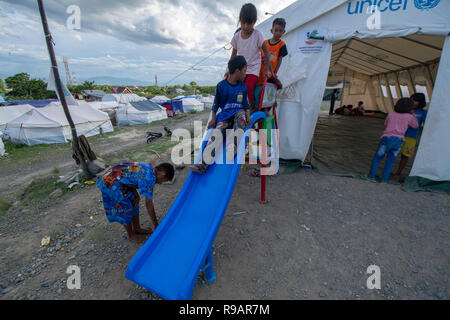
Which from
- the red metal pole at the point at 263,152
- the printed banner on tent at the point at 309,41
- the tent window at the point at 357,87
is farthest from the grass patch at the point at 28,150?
the tent window at the point at 357,87

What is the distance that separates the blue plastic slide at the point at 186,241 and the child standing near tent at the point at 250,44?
1274mm

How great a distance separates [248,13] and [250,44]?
0.42m

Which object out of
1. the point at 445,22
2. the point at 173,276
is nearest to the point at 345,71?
the point at 445,22

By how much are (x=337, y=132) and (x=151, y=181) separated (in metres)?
8.50

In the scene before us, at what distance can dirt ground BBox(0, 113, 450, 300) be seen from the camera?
2.21 meters

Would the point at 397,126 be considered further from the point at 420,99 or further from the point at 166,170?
the point at 166,170

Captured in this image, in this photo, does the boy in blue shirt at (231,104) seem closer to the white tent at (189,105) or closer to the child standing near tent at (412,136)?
the child standing near tent at (412,136)

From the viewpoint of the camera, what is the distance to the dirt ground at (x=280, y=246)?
2.21 metres

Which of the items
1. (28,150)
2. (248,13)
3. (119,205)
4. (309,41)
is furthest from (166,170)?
(28,150)

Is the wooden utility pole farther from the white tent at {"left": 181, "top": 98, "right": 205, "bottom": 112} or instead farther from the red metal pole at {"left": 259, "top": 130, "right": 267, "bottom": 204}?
the white tent at {"left": 181, "top": 98, "right": 205, "bottom": 112}

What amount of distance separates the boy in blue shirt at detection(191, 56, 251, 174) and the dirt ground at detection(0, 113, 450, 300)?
136cm

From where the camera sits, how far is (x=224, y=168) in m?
3.00

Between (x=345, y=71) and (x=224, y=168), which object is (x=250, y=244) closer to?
(x=224, y=168)

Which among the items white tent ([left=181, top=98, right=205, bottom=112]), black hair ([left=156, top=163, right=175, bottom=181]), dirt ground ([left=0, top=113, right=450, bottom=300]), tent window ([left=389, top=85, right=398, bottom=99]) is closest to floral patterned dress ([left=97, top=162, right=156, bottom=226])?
black hair ([left=156, top=163, right=175, bottom=181])
